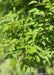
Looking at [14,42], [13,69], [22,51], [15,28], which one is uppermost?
[15,28]

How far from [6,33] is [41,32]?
2.60ft

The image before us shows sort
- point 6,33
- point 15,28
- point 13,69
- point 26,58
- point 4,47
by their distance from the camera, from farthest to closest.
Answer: point 13,69 → point 6,33 → point 15,28 → point 4,47 → point 26,58

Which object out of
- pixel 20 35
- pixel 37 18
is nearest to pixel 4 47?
pixel 20 35

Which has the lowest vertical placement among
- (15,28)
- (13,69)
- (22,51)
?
(13,69)

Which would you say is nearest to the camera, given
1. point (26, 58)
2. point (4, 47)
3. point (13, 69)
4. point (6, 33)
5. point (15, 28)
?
point (26, 58)

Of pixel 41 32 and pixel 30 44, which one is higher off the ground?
pixel 41 32

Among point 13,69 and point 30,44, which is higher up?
point 30,44

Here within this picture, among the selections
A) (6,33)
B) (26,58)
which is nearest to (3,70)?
(6,33)

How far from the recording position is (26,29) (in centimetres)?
257

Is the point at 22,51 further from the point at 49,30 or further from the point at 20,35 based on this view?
the point at 49,30

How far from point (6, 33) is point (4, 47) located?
1.73 ft

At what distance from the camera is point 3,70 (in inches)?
369

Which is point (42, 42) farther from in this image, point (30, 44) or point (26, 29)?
point (26, 29)

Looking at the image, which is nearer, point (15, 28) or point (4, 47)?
point (4, 47)
